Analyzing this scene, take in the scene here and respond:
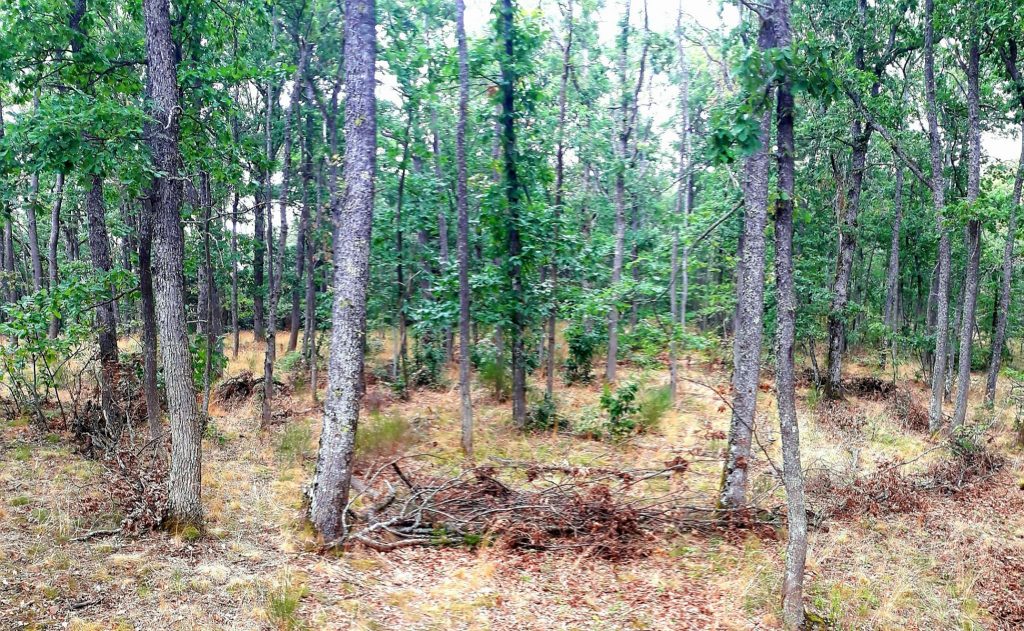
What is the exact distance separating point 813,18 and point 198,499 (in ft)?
55.5

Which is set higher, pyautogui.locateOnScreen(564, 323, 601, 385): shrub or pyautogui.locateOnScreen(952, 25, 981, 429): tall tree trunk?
pyautogui.locateOnScreen(952, 25, 981, 429): tall tree trunk

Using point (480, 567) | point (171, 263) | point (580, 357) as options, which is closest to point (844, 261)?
point (580, 357)

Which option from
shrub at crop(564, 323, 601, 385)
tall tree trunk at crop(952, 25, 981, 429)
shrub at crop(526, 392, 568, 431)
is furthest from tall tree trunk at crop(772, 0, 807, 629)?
shrub at crop(564, 323, 601, 385)

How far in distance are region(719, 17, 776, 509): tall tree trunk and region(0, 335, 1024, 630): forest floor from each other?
744 millimetres

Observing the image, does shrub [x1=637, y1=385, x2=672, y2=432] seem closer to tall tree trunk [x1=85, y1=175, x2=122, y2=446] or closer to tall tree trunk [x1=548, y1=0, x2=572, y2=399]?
tall tree trunk [x1=548, y1=0, x2=572, y2=399]

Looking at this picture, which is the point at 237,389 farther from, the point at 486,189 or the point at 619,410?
the point at 619,410

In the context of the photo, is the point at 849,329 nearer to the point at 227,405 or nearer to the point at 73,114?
the point at 227,405

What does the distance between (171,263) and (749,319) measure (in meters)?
7.12

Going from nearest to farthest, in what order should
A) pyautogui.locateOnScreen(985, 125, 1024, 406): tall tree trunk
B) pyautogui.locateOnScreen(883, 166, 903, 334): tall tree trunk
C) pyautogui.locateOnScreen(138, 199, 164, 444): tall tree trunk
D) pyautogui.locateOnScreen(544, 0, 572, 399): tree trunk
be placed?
1. pyautogui.locateOnScreen(138, 199, 164, 444): tall tree trunk
2. pyautogui.locateOnScreen(985, 125, 1024, 406): tall tree trunk
3. pyautogui.locateOnScreen(544, 0, 572, 399): tree trunk
4. pyautogui.locateOnScreen(883, 166, 903, 334): tall tree trunk

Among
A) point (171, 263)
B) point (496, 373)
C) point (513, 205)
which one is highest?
point (513, 205)

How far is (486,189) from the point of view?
40.2ft

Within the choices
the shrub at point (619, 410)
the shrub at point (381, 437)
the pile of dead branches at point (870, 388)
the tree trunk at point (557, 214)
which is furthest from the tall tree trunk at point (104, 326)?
the pile of dead branches at point (870, 388)

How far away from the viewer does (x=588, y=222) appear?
20.3 metres

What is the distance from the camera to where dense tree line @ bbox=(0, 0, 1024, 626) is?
21.4 ft
